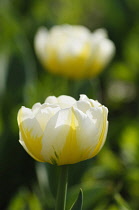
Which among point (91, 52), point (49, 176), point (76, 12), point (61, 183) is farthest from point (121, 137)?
point (76, 12)

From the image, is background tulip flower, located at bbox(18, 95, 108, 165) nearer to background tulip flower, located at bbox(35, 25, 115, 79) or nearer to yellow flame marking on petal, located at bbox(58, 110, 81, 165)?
yellow flame marking on petal, located at bbox(58, 110, 81, 165)

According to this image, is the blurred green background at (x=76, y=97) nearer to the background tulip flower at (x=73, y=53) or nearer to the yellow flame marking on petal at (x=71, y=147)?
the background tulip flower at (x=73, y=53)

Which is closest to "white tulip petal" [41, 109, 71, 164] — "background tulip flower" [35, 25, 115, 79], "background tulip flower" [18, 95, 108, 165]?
"background tulip flower" [18, 95, 108, 165]

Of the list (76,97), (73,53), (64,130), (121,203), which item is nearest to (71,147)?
(64,130)

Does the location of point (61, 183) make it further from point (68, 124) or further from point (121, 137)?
point (121, 137)

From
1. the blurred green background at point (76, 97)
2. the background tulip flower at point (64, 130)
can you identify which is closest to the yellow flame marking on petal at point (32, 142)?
the background tulip flower at point (64, 130)

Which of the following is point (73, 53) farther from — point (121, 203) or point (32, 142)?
point (32, 142)
